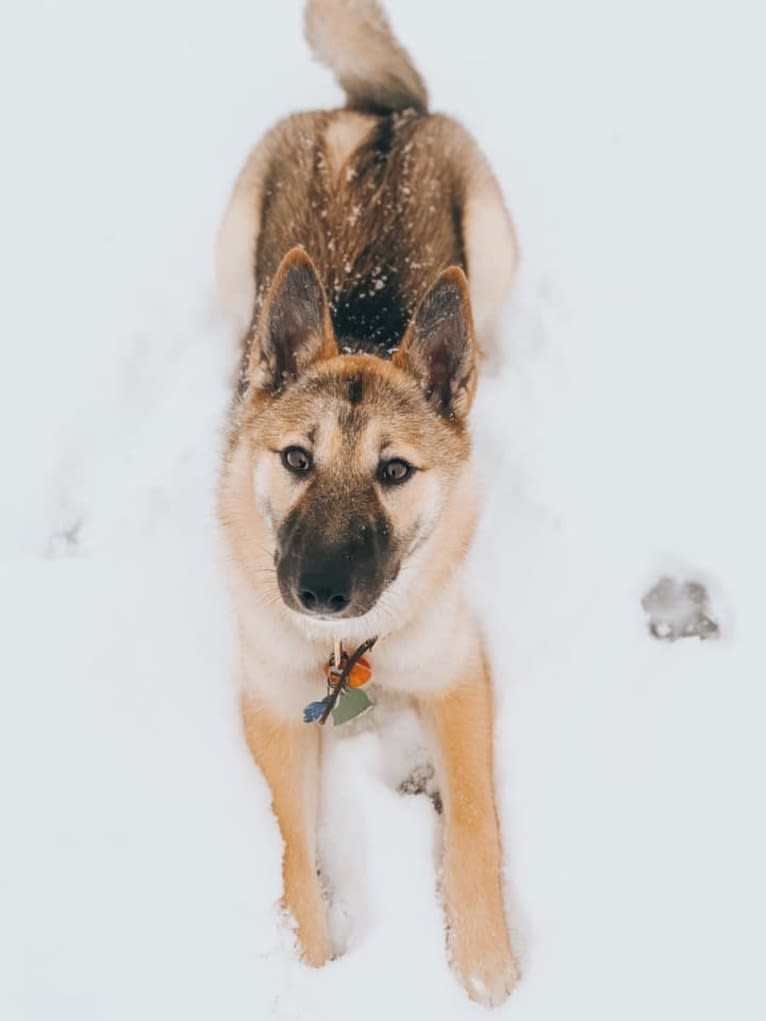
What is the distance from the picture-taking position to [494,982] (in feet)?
10.3

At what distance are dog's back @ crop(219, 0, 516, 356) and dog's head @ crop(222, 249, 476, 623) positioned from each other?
0.46m

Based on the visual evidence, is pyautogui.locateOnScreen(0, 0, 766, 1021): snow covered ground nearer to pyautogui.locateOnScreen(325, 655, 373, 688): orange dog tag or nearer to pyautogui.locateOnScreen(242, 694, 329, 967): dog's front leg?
pyautogui.locateOnScreen(242, 694, 329, 967): dog's front leg

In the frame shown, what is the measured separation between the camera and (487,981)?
10.3ft

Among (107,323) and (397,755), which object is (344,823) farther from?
(107,323)

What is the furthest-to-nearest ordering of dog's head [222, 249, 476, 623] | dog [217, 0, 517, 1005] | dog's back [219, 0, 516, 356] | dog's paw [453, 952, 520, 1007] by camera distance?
dog's back [219, 0, 516, 356], dog's paw [453, 952, 520, 1007], dog [217, 0, 517, 1005], dog's head [222, 249, 476, 623]

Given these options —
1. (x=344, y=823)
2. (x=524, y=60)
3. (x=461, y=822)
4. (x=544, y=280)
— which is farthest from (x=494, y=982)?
(x=524, y=60)

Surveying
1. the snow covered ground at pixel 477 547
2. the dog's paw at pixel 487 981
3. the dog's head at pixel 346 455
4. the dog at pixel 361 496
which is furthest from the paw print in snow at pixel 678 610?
the dog's paw at pixel 487 981

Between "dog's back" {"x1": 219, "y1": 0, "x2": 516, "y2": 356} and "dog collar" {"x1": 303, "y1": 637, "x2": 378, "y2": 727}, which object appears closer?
"dog collar" {"x1": 303, "y1": 637, "x2": 378, "y2": 727}

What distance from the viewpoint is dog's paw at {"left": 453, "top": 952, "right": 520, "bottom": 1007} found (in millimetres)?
3141

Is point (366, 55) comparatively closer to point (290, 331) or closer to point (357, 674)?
point (290, 331)

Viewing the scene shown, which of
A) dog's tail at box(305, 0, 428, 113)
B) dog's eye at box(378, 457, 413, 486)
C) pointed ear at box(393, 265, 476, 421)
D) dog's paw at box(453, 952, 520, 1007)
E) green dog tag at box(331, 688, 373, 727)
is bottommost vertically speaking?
dog's paw at box(453, 952, 520, 1007)

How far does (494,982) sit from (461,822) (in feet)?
1.70

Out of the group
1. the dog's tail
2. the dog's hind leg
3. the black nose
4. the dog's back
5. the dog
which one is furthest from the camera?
the dog's tail

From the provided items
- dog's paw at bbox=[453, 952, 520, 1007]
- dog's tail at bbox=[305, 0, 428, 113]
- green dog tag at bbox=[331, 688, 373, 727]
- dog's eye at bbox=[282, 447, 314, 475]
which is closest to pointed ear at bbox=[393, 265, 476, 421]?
dog's eye at bbox=[282, 447, 314, 475]
